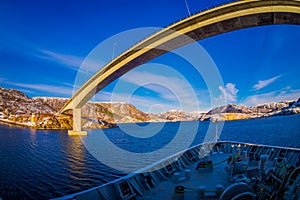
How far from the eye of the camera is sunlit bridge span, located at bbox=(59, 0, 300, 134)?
13.7m

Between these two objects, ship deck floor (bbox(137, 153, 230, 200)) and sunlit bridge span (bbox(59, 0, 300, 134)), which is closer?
ship deck floor (bbox(137, 153, 230, 200))

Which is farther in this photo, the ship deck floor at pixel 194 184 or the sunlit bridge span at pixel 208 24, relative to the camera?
the sunlit bridge span at pixel 208 24

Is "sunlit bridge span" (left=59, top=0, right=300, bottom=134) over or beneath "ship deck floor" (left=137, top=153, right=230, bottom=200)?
over

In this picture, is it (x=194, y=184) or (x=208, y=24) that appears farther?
(x=208, y=24)

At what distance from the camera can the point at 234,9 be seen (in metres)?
15.7

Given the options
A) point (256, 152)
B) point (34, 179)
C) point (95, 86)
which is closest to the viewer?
point (256, 152)

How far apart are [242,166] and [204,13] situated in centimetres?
1474

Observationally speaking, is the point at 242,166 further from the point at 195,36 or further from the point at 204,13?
the point at 195,36

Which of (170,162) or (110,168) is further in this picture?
(110,168)

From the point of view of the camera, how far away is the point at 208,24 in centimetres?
1750

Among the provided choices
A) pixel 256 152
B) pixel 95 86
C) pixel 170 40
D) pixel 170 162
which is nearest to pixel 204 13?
pixel 170 40

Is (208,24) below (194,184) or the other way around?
the other way around

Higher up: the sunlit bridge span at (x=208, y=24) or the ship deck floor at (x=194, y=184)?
the sunlit bridge span at (x=208, y=24)

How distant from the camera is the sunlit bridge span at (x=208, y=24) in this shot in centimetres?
1367
